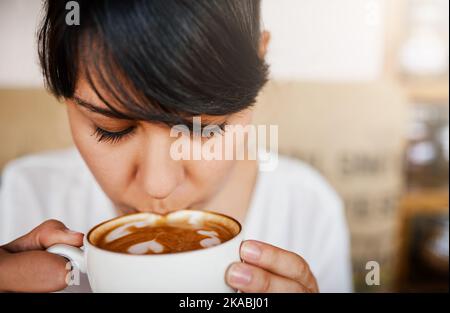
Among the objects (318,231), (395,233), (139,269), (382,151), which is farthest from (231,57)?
(395,233)

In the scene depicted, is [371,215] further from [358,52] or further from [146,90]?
[146,90]

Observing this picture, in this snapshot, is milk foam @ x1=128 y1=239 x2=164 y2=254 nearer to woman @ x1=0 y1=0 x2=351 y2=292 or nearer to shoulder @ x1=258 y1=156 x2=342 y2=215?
woman @ x1=0 y1=0 x2=351 y2=292

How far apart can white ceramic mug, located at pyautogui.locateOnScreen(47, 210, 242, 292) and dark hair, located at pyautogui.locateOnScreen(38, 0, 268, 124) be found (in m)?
0.11

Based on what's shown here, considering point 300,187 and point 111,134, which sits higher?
point 111,134

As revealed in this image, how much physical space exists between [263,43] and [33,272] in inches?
11.1

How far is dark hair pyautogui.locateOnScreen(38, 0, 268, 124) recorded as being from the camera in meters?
0.32

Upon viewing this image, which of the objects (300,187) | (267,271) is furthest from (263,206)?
(267,271)

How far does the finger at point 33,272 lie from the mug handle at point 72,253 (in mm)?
11

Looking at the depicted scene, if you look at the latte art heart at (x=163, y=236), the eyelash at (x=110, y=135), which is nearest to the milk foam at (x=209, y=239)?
the latte art heart at (x=163, y=236)

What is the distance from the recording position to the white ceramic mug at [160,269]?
0.29 meters

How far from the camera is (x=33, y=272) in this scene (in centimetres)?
35

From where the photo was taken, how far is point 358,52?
0.53m

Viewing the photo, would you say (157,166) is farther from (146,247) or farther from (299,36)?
(299,36)

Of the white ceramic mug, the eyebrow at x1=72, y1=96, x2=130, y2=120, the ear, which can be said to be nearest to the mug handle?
the white ceramic mug
